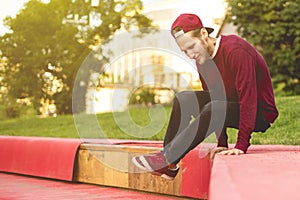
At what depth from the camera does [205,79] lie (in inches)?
92.4

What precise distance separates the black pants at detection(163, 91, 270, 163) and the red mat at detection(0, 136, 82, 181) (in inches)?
54.1

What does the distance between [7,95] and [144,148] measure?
26.5 feet

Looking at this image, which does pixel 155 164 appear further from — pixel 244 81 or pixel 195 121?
pixel 244 81

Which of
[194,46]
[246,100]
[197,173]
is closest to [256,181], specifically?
[246,100]

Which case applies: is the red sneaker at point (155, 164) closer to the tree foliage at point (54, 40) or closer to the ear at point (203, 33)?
the ear at point (203, 33)

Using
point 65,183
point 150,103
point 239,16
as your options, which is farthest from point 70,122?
point 65,183

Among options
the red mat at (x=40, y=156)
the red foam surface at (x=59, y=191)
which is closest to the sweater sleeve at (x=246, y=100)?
the red foam surface at (x=59, y=191)

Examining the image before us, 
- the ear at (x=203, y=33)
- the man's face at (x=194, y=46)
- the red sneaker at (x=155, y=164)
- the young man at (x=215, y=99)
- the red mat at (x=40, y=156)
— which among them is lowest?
the red mat at (x=40, y=156)

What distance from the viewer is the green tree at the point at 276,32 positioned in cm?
715

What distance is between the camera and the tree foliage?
10.1 metres

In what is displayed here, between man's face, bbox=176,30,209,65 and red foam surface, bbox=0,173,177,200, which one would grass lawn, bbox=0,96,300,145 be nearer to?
red foam surface, bbox=0,173,177,200

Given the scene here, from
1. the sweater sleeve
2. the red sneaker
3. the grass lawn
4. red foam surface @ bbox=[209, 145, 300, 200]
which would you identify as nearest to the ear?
the sweater sleeve

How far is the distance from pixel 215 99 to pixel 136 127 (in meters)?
3.51

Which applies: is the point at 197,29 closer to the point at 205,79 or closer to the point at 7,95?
the point at 205,79
